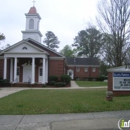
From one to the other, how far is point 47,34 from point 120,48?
7141 cm

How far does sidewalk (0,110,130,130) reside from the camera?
6113 millimetres

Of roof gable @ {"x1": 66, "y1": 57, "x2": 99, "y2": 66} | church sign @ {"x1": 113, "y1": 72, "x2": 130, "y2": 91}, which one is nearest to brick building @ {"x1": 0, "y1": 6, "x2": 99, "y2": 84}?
church sign @ {"x1": 113, "y1": 72, "x2": 130, "y2": 91}

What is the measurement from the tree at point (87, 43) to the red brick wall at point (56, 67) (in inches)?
1334

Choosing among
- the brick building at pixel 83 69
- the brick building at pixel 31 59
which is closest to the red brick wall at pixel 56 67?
the brick building at pixel 31 59

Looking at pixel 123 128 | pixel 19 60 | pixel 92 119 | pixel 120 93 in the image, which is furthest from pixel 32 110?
pixel 19 60

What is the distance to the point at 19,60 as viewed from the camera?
30.7 meters

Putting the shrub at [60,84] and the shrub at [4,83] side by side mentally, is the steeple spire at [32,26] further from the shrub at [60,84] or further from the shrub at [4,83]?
the shrub at [60,84]

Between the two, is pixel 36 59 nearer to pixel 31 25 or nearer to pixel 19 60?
pixel 19 60

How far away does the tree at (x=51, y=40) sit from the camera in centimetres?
8806

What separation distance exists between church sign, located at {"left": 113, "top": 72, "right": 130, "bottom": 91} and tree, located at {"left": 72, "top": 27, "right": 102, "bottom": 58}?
48.4 m

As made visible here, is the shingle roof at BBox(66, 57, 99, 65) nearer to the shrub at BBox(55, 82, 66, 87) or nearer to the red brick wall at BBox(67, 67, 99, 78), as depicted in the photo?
the red brick wall at BBox(67, 67, 99, 78)

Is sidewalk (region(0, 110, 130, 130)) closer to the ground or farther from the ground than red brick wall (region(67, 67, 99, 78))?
closer to the ground

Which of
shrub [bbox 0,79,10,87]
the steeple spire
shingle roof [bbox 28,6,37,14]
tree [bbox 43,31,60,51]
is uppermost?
tree [bbox 43,31,60,51]

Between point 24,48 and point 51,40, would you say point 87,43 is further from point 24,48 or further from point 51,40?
point 24,48
